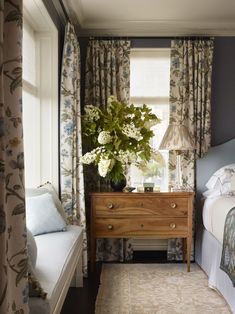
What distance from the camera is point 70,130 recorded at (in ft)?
10.5

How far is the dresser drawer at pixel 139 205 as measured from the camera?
347cm

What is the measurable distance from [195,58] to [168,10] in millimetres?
637

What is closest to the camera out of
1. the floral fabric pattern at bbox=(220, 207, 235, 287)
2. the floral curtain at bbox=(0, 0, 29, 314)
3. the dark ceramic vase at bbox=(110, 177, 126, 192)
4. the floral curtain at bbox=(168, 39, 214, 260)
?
the floral curtain at bbox=(0, 0, 29, 314)

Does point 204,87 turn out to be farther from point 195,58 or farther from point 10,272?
point 10,272

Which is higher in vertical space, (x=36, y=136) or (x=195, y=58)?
(x=195, y=58)

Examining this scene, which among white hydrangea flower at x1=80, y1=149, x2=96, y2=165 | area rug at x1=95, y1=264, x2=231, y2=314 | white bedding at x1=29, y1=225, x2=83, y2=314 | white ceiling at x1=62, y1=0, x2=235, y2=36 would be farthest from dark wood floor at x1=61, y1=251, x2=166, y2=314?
white ceiling at x1=62, y1=0, x2=235, y2=36

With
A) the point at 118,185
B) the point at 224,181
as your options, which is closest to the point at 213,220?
the point at 224,181

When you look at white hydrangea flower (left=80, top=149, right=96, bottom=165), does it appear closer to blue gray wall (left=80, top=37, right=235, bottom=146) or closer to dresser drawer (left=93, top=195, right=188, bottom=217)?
dresser drawer (left=93, top=195, right=188, bottom=217)

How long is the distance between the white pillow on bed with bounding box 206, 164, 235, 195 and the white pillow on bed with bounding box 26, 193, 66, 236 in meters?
1.66

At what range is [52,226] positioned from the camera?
8.75 ft

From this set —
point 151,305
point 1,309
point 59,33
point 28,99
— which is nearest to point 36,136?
point 28,99

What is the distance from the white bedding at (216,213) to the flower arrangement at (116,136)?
2.51 feet

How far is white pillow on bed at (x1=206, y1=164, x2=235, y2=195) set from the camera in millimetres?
3471

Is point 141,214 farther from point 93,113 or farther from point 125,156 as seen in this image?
point 93,113
